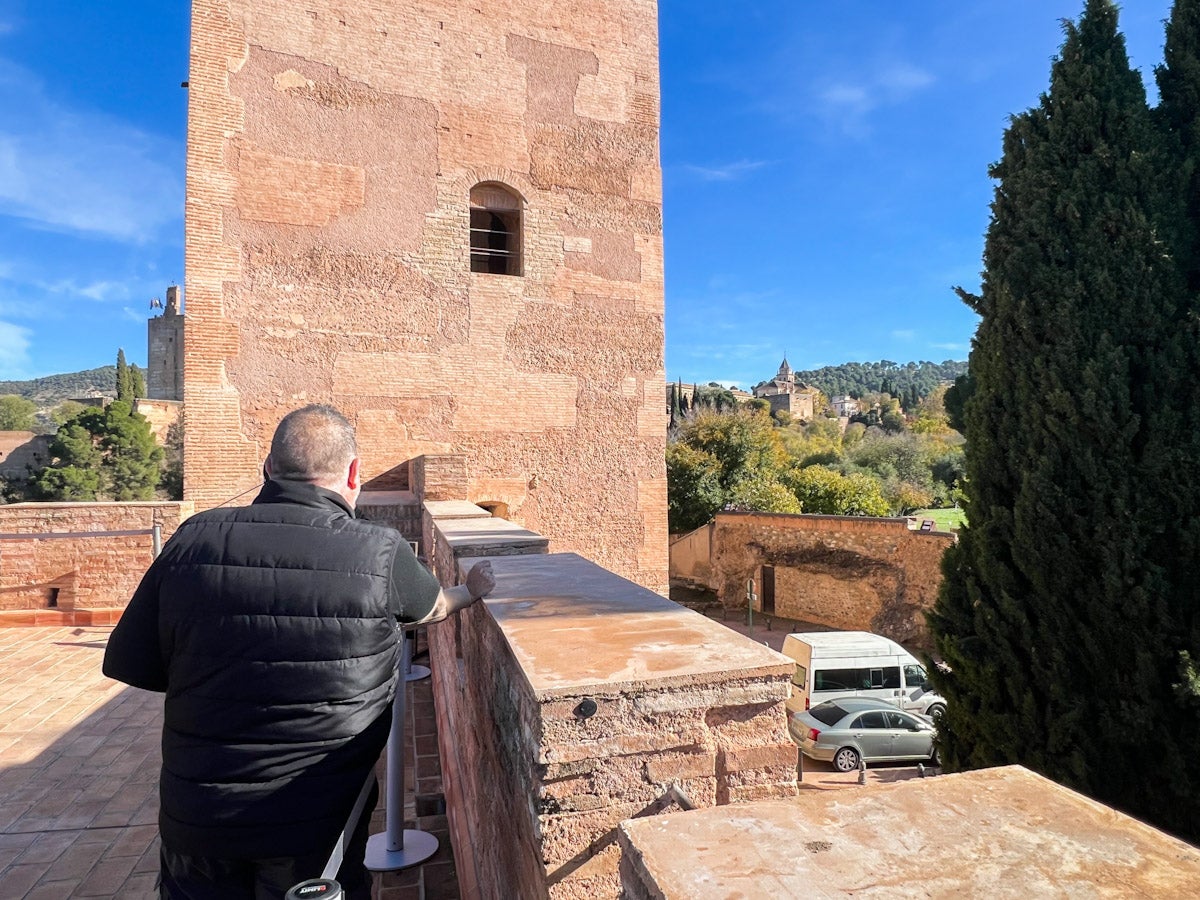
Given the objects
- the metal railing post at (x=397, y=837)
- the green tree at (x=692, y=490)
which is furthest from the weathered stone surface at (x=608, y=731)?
the green tree at (x=692, y=490)

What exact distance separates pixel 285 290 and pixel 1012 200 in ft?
23.7

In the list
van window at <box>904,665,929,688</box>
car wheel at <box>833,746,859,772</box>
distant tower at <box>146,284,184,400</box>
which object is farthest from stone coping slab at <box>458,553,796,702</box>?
distant tower at <box>146,284,184,400</box>

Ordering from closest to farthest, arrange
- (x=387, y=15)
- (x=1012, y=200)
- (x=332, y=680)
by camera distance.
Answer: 1. (x=332, y=680)
2. (x=1012, y=200)
3. (x=387, y=15)

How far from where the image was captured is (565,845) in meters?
1.33

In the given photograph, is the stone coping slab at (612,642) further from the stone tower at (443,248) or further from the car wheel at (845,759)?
the car wheel at (845,759)

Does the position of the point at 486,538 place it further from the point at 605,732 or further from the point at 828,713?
the point at 828,713

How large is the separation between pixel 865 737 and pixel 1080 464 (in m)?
6.50

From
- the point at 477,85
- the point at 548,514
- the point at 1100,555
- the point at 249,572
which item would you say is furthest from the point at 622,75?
the point at 249,572

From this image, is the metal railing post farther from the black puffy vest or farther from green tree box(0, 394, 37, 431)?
green tree box(0, 394, 37, 431)

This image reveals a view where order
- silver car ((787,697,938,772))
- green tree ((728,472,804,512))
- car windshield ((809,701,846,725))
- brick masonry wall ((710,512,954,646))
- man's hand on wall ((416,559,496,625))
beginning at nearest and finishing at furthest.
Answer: man's hand on wall ((416,559,496,625))
silver car ((787,697,938,772))
car windshield ((809,701,846,725))
brick masonry wall ((710,512,954,646))
green tree ((728,472,804,512))

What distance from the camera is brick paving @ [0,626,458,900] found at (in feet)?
9.75

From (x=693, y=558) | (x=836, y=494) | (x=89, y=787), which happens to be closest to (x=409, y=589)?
(x=89, y=787)

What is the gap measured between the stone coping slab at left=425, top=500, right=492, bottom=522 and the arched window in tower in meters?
4.07

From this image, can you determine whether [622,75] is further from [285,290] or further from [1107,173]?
[1107,173]
